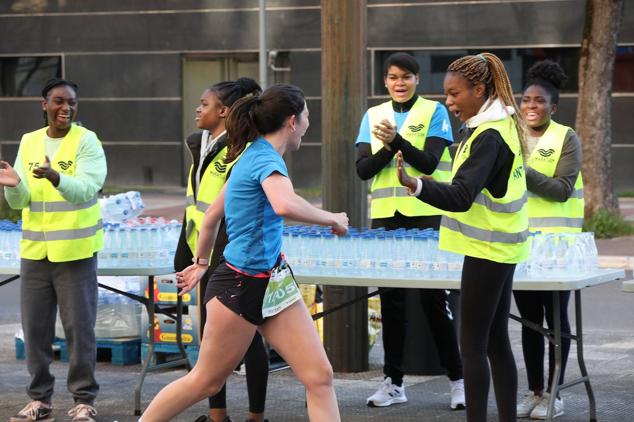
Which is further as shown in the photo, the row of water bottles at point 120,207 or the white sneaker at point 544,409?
the row of water bottles at point 120,207

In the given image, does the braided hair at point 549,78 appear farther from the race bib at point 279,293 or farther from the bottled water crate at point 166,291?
the bottled water crate at point 166,291

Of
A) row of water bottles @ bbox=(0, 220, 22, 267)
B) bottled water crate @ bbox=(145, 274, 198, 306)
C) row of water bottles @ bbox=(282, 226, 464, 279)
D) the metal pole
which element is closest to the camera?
row of water bottles @ bbox=(282, 226, 464, 279)

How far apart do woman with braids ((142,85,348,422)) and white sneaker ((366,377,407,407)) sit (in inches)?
78.9

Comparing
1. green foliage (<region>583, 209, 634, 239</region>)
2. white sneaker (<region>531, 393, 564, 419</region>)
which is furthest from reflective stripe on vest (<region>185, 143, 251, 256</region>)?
Result: green foliage (<region>583, 209, 634, 239</region>)

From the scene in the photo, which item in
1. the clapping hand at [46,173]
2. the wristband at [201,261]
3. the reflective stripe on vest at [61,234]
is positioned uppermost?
the clapping hand at [46,173]

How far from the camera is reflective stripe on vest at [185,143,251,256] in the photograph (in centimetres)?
713

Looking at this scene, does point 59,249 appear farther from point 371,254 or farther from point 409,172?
point 409,172

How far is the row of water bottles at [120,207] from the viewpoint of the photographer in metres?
8.89

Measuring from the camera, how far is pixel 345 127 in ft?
29.3

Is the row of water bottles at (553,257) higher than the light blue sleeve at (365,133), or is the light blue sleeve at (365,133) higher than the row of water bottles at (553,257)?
the light blue sleeve at (365,133)

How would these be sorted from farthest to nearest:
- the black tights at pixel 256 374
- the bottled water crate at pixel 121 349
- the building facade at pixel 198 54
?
1. the building facade at pixel 198 54
2. the bottled water crate at pixel 121 349
3. the black tights at pixel 256 374

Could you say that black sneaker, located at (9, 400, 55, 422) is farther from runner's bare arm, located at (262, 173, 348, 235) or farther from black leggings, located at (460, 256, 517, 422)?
black leggings, located at (460, 256, 517, 422)

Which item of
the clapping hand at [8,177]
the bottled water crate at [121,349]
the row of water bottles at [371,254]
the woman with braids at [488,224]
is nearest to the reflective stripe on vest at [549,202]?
the row of water bottles at [371,254]

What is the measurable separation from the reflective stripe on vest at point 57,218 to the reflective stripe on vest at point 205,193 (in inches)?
23.4
